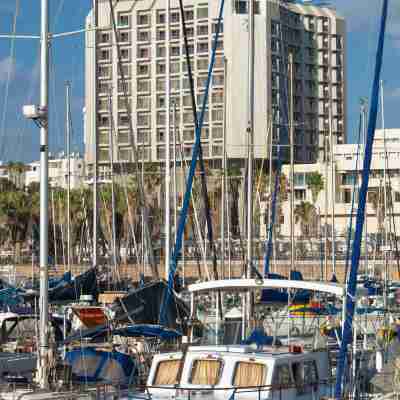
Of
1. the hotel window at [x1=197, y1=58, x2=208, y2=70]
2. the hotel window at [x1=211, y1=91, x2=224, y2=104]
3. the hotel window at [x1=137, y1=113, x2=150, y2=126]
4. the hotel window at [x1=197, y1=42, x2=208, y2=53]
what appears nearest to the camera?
the hotel window at [x1=211, y1=91, x2=224, y2=104]

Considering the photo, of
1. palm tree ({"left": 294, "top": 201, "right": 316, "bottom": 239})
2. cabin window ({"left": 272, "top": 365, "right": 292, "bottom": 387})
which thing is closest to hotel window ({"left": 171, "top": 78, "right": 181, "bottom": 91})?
palm tree ({"left": 294, "top": 201, "right": 316, "bottom": 239})

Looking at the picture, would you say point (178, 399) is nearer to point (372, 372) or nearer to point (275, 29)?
point (372, 372)

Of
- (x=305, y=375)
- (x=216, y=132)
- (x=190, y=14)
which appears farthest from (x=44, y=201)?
(x=190, y=14)

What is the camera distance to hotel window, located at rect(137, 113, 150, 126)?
120062mm

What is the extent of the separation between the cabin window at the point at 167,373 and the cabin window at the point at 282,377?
1.86 meters

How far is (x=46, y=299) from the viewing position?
57.3ft

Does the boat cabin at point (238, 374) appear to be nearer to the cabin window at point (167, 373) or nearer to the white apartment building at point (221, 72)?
the cabin window at point (167, 373)

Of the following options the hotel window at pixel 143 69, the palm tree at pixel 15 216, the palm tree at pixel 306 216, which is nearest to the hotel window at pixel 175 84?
the hotel window at pixel 143 69

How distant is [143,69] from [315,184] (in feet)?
101

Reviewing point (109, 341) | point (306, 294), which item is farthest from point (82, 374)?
point (306, 294)

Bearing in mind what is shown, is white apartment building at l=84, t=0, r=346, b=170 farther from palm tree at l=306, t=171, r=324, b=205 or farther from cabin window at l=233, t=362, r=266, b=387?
cabin window at l=233, t=362, r=266, b=387

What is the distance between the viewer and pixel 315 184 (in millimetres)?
108938

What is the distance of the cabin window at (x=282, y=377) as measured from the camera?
1672 cm

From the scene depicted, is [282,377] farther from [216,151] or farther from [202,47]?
[202,47]
